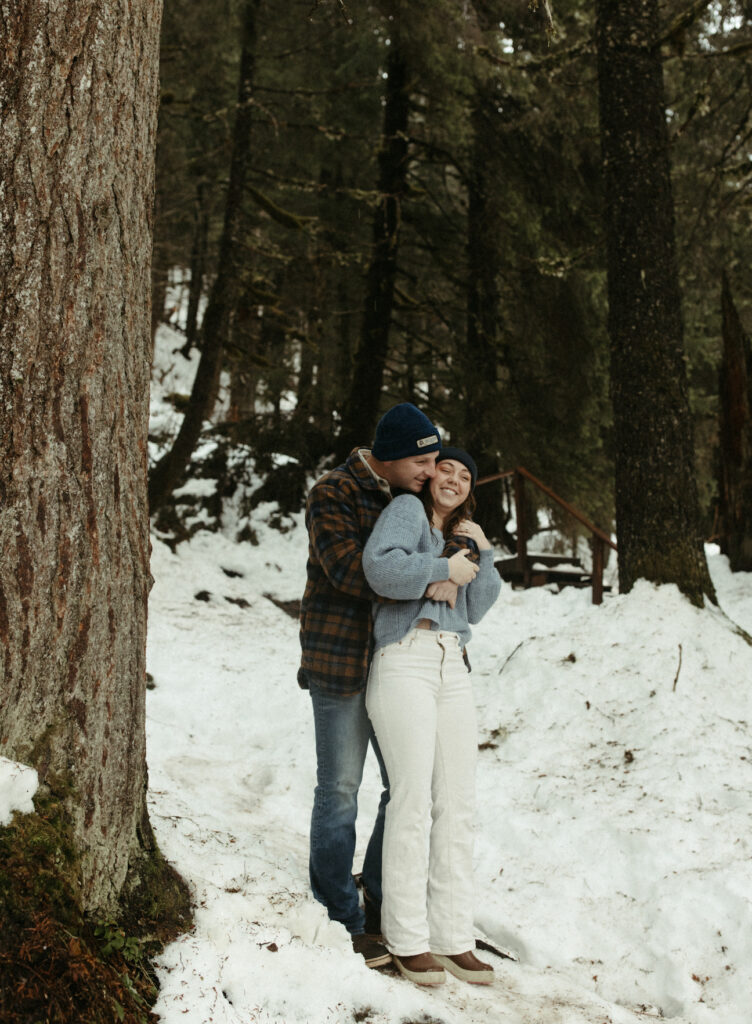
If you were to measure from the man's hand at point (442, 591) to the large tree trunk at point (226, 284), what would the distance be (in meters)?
7.84

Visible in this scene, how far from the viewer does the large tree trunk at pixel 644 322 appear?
6004 millimetres

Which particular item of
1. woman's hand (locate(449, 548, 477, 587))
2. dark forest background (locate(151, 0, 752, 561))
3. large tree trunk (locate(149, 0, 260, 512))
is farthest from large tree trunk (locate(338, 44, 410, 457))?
woman's hand (locate(449, 548, 477, 587))

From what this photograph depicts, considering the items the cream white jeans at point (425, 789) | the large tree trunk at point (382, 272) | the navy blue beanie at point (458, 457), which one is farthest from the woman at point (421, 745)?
the large tree trunk at point (382, 272)

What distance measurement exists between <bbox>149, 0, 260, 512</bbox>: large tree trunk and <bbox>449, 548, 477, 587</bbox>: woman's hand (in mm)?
7812

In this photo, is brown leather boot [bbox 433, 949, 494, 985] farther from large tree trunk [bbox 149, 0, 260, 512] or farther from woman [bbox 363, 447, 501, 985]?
large tree trunk [bbox 149, 0, 260, 512]

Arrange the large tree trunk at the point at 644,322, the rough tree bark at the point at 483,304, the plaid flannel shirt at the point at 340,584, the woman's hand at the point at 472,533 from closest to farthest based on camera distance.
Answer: the plaid flannel shirt at the point at 340,584 < the woman's hand at the point at 472,533 < the large tree trunk at the point at 644,322 < the rough tree bark at the point at 483,304

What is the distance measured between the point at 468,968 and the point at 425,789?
631mm

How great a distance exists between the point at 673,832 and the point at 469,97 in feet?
32.2

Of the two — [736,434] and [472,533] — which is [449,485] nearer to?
[472,533]

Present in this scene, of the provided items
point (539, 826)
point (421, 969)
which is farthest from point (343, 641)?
point (539, 826)

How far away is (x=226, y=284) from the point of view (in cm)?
1049

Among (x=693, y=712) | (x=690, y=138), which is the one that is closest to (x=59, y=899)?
(x=693, y=712)

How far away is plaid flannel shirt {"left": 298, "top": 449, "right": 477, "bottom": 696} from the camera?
9.76 ft

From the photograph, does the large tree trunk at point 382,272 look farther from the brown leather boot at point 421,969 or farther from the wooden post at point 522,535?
the brown leather boot at point 421,969
